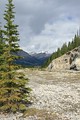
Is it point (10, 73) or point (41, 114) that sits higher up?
point (10, 73)

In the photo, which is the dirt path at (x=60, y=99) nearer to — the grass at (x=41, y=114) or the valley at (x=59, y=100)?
the valley at (x=59, y=100)

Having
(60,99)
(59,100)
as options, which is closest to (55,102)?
(59,100)

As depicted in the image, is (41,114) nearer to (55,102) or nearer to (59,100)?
(55,102)

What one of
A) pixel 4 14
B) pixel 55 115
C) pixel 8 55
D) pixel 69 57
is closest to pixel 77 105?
pixel 55 115

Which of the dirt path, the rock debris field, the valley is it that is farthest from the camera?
the dirt path

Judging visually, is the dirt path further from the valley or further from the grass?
the grass

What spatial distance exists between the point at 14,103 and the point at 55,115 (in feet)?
15.9

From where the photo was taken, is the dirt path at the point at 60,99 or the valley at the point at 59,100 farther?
the dirt path at the point at 60,99

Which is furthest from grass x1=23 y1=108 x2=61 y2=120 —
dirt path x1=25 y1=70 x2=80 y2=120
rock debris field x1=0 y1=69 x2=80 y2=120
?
dirt path x1=25 y1=70 x2=80 y2=120

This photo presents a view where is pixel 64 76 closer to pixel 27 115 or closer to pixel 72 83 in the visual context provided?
pixel 72 83

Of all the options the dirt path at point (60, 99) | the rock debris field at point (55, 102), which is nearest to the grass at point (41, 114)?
the rock debris field at point (55, 102)

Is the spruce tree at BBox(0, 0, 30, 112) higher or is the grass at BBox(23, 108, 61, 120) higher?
the spruce tree at BBox(0, 0, 30, 112)

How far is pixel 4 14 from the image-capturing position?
33.5 m

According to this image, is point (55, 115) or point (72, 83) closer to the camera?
point (55, 115)
